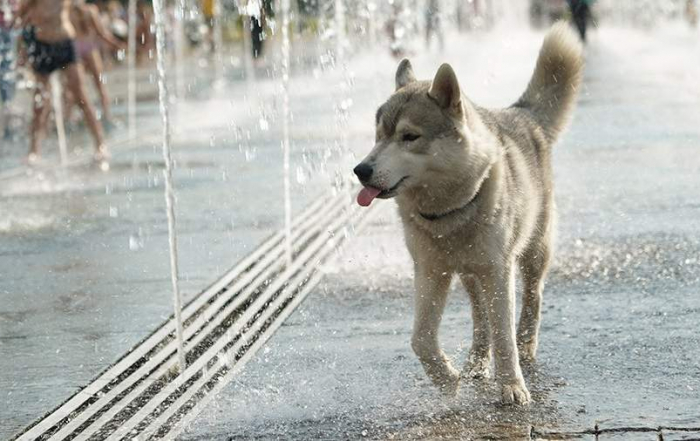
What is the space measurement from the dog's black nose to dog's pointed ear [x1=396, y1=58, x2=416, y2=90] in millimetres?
763

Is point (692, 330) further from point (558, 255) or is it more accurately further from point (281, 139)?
point (281, 139)

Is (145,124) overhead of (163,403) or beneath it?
beneath

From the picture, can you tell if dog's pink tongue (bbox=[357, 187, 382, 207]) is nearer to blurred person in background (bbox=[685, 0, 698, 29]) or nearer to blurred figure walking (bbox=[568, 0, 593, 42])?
blurred figure walking (bbox=[568, 0, 593, 42])

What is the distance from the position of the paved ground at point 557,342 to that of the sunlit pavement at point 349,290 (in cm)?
2

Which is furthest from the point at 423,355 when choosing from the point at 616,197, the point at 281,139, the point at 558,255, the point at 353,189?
the point at 281,139

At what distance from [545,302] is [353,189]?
5.28 m

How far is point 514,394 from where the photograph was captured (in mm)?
5941

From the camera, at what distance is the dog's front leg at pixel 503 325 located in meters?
5.98

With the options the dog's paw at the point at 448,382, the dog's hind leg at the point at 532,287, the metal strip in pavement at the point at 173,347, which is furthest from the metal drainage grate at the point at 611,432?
the metal strip in pavement at the point at 173,347

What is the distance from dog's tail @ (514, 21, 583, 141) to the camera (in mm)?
7059

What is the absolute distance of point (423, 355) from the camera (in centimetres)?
613

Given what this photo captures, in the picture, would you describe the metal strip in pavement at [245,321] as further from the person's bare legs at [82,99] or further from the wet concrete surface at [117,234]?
the person's bare legs at [82,99]

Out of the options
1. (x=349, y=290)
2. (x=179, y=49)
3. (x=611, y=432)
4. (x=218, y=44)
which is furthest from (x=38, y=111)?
(x=218, y=44)

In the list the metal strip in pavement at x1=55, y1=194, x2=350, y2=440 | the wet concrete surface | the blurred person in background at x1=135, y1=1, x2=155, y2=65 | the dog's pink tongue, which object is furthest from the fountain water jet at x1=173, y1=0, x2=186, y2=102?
the dog's pink tongue
